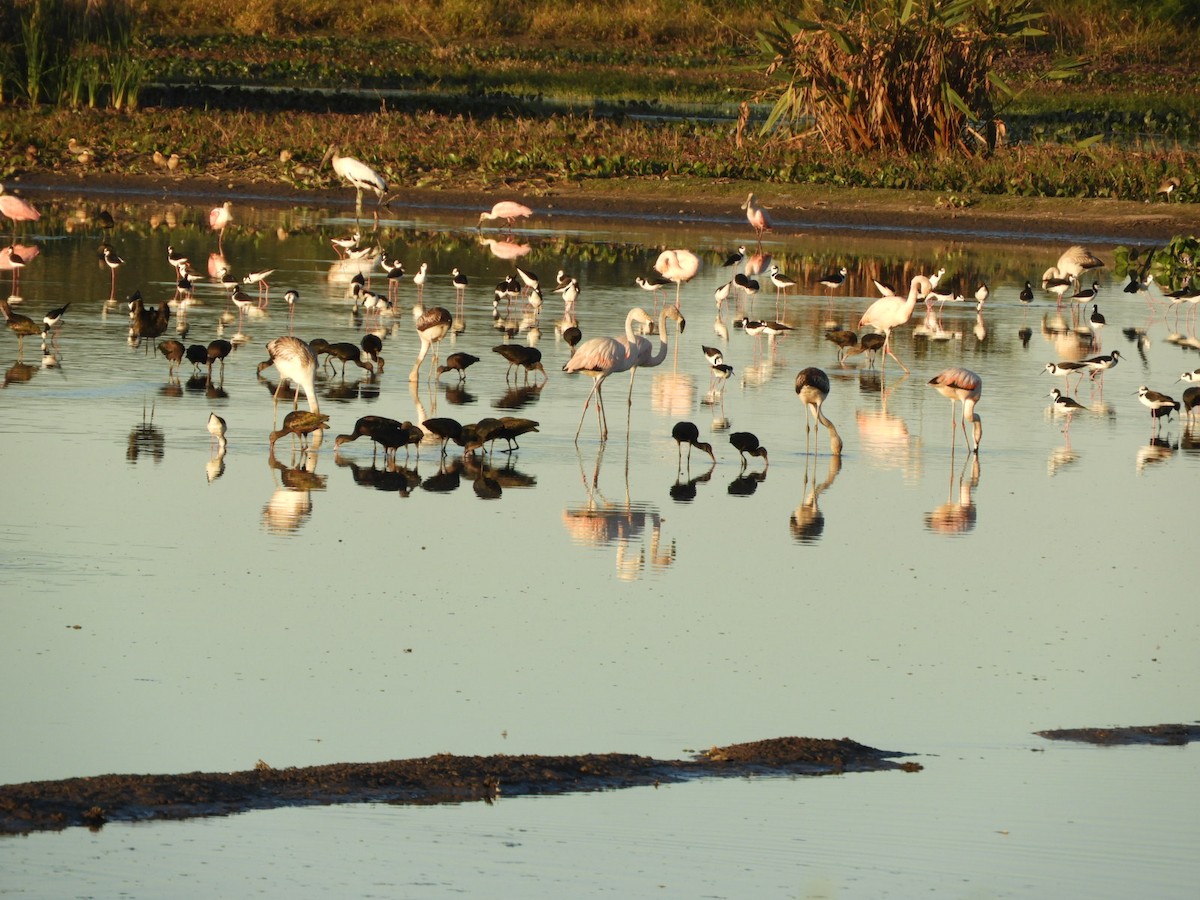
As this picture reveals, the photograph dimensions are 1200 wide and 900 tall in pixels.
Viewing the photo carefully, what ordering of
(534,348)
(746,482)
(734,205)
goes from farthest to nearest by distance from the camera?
(734,205) < (534,348) < (746,482)

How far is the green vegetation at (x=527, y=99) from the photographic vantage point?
1475 inches

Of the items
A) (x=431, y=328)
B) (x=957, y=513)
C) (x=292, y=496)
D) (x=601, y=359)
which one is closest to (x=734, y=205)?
(x=431, y=328)

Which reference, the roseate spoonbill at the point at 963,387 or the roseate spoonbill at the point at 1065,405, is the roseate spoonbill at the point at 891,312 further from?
the roseate spoonbill at the point at 963,387

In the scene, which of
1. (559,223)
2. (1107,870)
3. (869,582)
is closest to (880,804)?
(1107,870)

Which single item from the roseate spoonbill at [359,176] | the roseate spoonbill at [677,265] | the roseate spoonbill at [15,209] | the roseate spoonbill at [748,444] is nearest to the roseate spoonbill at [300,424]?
the roseate spoonbill at [748,444]

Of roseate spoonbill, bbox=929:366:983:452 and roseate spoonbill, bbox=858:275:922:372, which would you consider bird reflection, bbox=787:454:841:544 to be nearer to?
roseate spoonbill, bbox=929:366:983:452

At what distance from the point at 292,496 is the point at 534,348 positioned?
240 inches

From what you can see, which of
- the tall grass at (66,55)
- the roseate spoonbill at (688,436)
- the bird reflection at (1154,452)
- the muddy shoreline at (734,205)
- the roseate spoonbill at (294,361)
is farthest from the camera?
the tall grass at (66,55)

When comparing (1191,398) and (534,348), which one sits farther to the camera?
(534,348)

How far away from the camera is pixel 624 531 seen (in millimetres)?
12367

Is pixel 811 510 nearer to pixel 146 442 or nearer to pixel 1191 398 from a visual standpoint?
pixel 146 442

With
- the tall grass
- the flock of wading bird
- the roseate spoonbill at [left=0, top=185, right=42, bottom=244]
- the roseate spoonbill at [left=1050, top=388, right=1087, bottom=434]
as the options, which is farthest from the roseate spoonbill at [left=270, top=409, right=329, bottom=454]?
the tall grass

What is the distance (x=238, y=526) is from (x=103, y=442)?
2935 mm

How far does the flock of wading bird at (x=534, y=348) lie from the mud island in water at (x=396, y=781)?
253 inches
